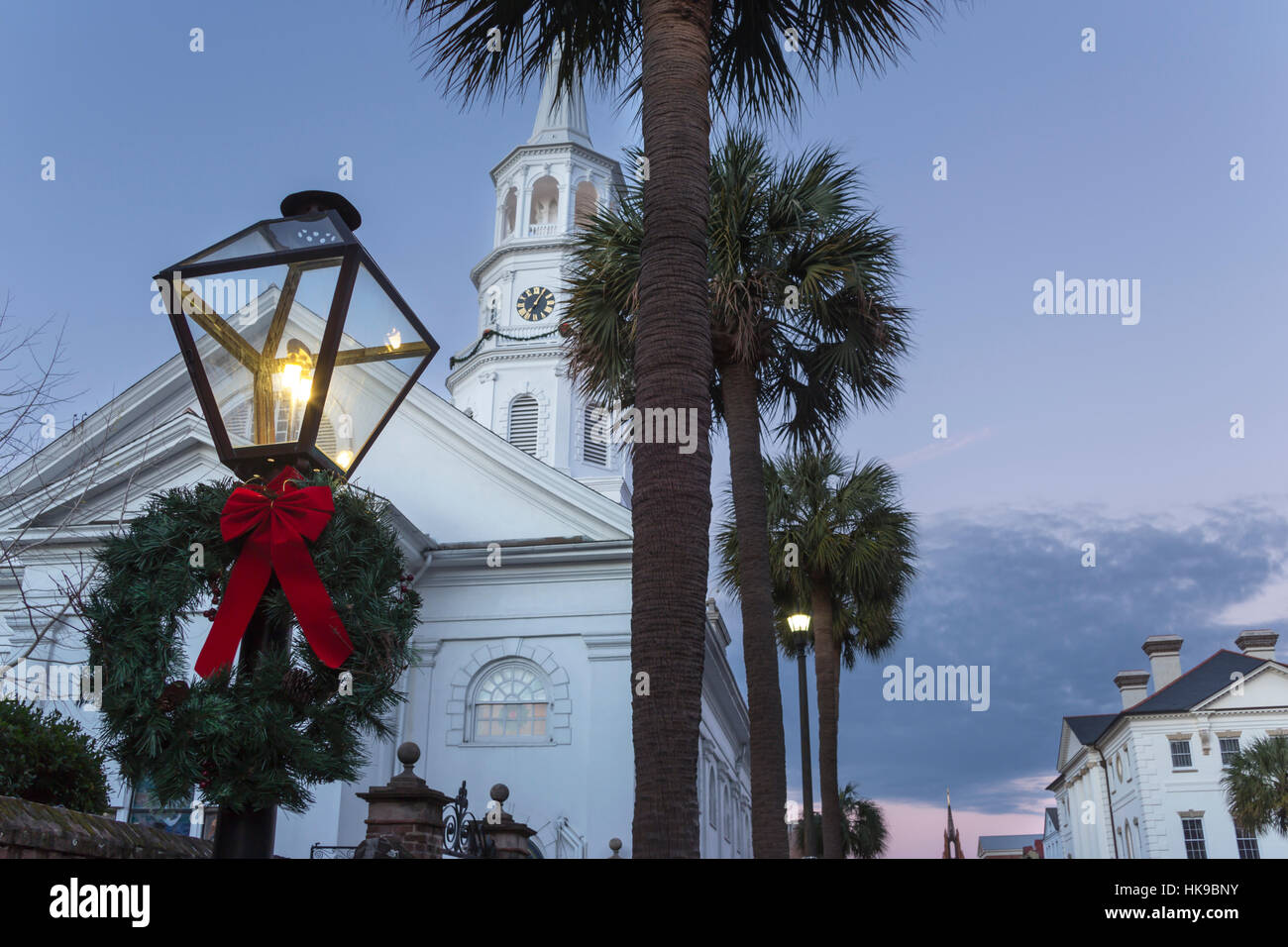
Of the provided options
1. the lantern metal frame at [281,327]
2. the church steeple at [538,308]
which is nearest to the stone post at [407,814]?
the lantern metal frame at [281,327]

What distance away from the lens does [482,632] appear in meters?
19.7

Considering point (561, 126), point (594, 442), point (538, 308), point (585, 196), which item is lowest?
point (594, 442)

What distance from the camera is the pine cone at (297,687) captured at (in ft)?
11.3

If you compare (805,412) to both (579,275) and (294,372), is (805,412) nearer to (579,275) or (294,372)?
(579,275)

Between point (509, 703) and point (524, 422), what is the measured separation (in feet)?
56.2

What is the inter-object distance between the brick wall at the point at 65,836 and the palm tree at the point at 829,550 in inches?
730

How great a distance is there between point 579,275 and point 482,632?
7.56 m

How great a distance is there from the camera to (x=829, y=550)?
23.2 m

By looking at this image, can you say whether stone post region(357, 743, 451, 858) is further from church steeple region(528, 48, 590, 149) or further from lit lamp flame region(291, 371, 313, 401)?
church steeple region(528, 48, 590, 149)

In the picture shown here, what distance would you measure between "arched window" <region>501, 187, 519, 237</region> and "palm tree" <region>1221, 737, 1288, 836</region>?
32.5m

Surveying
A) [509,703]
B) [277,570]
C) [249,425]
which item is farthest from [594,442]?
[277,570]

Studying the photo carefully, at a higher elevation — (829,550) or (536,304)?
(536,304)

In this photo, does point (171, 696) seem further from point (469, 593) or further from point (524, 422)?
point (524, 422)

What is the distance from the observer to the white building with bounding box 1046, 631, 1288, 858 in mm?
50531
